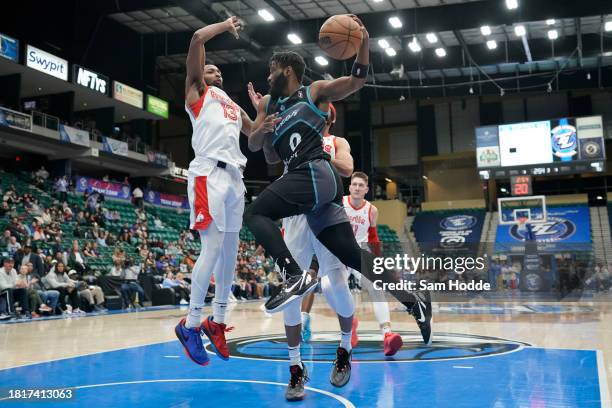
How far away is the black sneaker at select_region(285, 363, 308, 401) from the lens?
10.5 ft

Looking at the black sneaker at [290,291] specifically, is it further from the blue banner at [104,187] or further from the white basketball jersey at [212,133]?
the blue banner at [104,187]

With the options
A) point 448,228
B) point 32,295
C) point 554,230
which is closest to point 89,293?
point 32,295

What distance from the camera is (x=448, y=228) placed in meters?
32.2

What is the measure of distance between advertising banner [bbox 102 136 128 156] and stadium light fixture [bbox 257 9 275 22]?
8.28m

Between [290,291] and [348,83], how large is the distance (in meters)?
1.29

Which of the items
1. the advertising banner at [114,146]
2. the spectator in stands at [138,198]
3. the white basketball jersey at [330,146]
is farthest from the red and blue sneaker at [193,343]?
the spectator in stands at [138,198]

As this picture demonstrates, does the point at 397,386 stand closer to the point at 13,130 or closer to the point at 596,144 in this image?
the point at 13,130

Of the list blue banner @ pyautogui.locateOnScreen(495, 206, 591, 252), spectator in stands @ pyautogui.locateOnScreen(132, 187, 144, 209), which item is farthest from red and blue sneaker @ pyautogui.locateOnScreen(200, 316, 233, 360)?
blue banner @ pyautogui.locateOnScreen(495, 206, 591, 252)

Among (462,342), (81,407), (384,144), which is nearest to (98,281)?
(462,342)

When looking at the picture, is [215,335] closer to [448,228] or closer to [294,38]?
[294,38]

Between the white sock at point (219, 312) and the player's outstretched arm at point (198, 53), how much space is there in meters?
1.48

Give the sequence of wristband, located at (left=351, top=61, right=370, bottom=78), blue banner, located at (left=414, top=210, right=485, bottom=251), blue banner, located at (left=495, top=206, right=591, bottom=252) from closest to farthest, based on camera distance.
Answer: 1. wristband, located at (left=351, top=61, right=370, bottom=78)
2. blue banner, located at (left=495, top=206, right=591, bottom=252)
3. blue banner, located at (left=414, top=210, right=485, bottom=251)

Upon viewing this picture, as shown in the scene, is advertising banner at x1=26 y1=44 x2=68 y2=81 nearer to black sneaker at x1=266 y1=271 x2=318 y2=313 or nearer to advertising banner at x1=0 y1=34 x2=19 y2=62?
advertising banner at x1=0 y1=34 x2=19 y2=62

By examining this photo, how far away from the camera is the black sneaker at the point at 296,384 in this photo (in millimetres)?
3193
